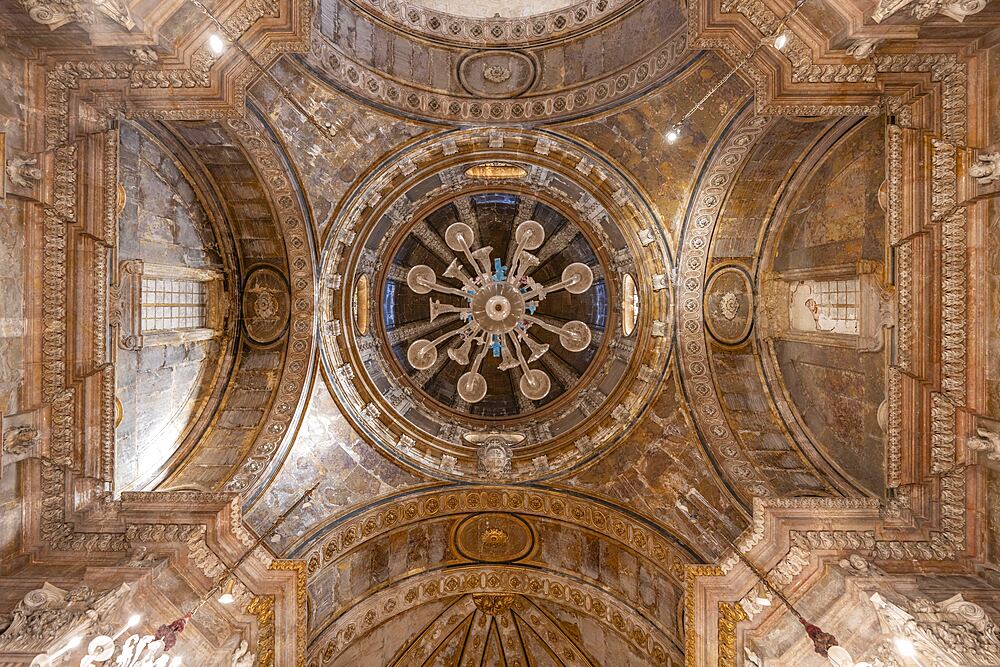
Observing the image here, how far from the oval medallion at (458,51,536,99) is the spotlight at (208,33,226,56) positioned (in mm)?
4758

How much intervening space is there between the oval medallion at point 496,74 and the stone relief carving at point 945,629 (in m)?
11.2

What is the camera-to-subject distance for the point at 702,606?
8.88 meters

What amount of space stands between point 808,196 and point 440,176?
800 centimetres

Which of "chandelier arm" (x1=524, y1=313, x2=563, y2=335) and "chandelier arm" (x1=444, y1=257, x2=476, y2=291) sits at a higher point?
"chandelier arm" (x1=444, y1=257, x2=476, y2=291)

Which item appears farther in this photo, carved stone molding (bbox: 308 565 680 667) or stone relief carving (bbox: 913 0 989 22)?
carved stone molding (bbox: 308 565 680 667)

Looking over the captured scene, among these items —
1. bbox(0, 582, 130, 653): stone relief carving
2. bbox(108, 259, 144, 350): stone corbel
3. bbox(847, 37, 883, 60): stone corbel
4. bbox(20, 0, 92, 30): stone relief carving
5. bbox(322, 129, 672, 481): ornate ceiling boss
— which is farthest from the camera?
bbox(322, 129, 672, 481): ornate ceiling boss

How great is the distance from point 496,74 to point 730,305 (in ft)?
24.2

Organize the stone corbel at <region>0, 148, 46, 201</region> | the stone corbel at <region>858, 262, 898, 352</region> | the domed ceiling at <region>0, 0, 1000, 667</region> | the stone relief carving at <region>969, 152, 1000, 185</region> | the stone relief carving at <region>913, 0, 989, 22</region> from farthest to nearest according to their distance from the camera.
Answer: the stone corbel at <region>858, 262, 898, 352</region> < the domed ceiling at <region>0, 0, 1000, 667</region> < the stone corbel at <region>0, 148, 46, 201</region> < the stone relief carving at <region>969, 152, 1000, 185</region> < the stone relief carving at <region>913, 0, 989, 22</region>

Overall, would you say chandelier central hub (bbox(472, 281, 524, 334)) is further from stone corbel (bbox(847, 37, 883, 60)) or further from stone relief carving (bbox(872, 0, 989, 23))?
stone relief carving (bbox(872, 0, 989, 23))

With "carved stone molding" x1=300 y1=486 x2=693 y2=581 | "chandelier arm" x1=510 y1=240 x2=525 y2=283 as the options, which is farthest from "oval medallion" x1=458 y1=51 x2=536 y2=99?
"carved stone molding" x1=300 y1=486 x2=693 y2=581

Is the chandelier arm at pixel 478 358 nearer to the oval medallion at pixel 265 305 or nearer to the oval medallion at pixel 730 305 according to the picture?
the oval medallion at pixel 265 305

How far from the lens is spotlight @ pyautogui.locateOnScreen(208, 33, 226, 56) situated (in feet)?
25.3

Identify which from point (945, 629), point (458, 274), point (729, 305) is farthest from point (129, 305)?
point (945, 629)

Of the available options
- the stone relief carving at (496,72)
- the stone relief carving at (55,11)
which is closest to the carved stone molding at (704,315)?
the stone relief carving at (496,72)
